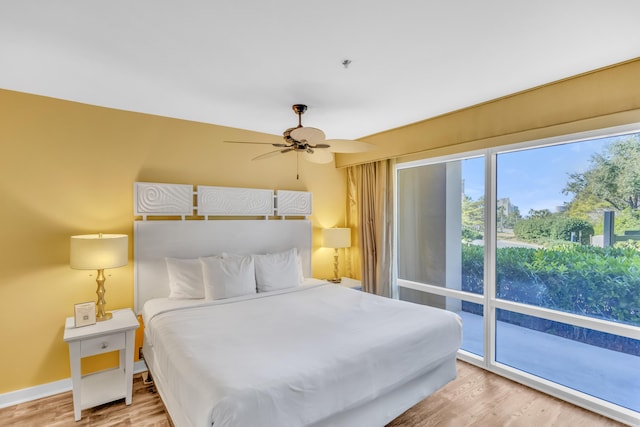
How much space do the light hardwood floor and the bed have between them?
0.20 m

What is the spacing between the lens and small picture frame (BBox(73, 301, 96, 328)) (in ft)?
8.25

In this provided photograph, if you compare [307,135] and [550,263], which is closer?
[307,135]

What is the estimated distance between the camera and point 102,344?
8.16ft

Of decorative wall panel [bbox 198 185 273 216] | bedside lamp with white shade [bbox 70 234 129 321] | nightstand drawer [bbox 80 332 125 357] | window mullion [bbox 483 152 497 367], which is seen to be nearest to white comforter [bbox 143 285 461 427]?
nightstand drawer [bbox 80 332 125 357]

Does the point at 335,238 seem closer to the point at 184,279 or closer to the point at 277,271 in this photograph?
the point at 277,271

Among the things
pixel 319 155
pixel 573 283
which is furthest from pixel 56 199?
pixel 573 283

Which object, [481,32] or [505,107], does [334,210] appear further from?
[481,32]

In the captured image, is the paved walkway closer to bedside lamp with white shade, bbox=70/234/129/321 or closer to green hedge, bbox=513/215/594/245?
green hedge, bbox=513/215/594/245

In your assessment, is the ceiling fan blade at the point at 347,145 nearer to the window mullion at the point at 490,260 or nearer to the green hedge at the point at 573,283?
the window mullion at the point at 490,260

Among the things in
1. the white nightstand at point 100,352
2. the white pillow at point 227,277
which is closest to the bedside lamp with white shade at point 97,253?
the white nightstand at point 100,352

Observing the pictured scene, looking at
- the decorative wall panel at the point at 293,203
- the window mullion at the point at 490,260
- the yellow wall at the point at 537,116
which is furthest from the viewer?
the decorative wall panel at the point at 293,203

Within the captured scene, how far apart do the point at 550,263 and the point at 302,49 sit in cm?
277

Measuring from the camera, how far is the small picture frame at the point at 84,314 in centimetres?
251

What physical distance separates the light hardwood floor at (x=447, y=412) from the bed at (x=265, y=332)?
20 cm
